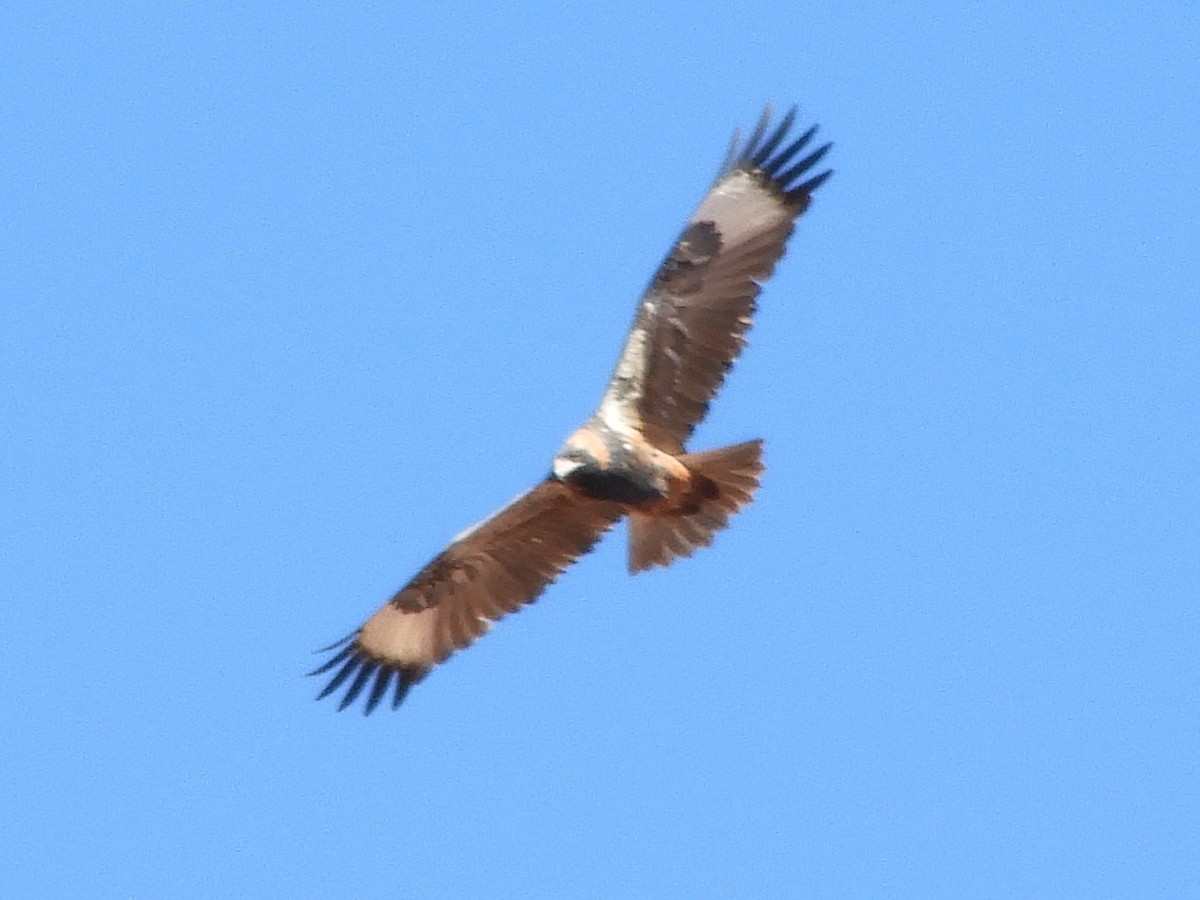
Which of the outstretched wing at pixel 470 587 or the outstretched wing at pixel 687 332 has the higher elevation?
the outstretched wing at pixel 687 332

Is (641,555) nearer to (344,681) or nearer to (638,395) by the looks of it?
(638,395)

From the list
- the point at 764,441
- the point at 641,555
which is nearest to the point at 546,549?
the point at 641,555

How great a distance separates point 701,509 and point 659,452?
1.12 feet

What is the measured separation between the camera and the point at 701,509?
10180mm

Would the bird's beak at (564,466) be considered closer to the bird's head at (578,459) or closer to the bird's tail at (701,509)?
the bird's head at (578,459)

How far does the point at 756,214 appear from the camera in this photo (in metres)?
10.4

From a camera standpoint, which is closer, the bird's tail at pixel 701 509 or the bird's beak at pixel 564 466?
the bird's beak at pixel 564 466

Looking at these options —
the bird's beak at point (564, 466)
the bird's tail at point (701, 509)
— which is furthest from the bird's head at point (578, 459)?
the bird's tail at point (701, 509)

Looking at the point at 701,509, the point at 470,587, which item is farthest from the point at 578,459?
the point at 470,587

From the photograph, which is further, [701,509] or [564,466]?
[701,509]

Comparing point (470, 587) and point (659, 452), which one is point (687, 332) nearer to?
point (659, 452)

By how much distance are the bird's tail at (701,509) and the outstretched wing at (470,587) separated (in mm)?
220

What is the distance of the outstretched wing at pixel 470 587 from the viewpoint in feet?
34.0

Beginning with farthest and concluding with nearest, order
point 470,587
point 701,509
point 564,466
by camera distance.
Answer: point 470,587 < point 701,509 < point 564,466
